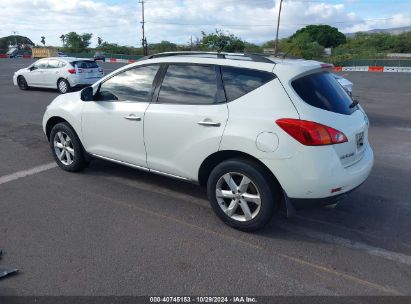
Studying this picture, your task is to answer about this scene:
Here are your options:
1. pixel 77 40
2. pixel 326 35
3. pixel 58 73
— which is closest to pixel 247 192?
pixel 58 73

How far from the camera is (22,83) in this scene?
16.2 meters

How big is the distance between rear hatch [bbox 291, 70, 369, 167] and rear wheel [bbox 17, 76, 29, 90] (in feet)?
50.3

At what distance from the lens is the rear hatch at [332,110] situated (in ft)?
11.1

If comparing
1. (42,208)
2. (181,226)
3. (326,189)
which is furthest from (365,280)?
(42,208)

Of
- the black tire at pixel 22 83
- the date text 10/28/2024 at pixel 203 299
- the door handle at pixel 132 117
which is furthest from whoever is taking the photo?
the black tire at pixel 22 83

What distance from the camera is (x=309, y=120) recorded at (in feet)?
10.9

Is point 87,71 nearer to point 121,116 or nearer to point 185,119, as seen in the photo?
point 121,116

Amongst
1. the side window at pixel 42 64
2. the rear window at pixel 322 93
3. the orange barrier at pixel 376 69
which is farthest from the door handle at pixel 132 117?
the orange barrier at pixel 376 69

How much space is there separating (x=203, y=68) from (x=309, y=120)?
51.8 inches

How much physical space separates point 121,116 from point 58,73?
11867 mm

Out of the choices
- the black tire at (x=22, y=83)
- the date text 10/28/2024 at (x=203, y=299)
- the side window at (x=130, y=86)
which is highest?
the side window at (x=130, y=86)

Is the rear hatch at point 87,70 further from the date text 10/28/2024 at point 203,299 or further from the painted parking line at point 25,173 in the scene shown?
the date text 10/28/2024 at point 203,299

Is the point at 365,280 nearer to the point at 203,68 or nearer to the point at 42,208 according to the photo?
the point at 203,68

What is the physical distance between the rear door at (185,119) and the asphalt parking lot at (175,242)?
61 centimetres
